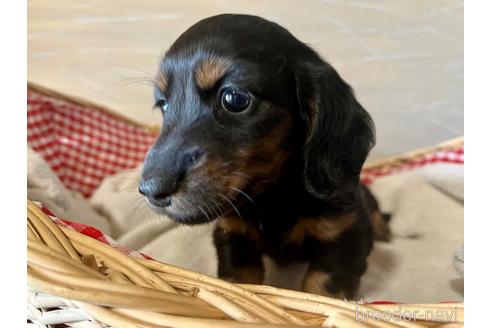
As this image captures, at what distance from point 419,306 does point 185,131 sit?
43 centimetres

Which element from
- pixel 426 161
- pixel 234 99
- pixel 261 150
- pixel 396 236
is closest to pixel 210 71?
pixel 234 99

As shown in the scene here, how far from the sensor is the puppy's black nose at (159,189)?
2.95 feet

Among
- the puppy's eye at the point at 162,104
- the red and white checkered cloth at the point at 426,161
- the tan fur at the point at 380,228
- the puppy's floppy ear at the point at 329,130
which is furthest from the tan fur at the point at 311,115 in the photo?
the red and white checkered cloth at the point at 426,161

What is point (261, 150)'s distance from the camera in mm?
1016

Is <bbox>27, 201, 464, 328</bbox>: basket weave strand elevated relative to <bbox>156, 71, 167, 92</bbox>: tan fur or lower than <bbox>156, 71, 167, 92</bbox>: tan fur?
lower

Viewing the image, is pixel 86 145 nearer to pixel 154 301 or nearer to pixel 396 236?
pixel 396 236

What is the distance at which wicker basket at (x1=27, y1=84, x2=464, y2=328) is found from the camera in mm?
788

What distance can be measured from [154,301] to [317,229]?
0.46m

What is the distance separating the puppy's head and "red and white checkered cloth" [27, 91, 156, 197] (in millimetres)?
677

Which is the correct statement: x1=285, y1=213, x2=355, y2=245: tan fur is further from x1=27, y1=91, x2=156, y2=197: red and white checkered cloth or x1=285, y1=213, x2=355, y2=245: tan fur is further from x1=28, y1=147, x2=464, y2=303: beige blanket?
x1=27, y1=91, x2=156, y2=197: red and white checkered cloth

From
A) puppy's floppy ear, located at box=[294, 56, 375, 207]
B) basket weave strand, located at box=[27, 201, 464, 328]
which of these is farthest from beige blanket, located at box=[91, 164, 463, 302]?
basket weave strand, located at box=[27, 201, 464, 328]

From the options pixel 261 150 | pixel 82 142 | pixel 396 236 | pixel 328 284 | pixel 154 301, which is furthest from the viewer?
pixel 82 142
